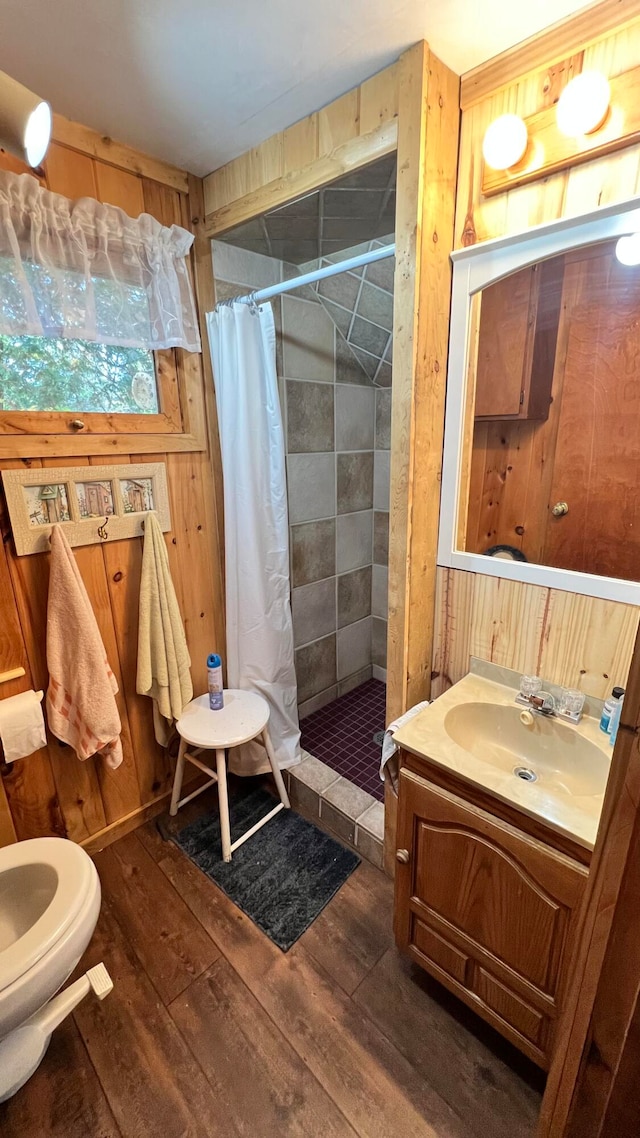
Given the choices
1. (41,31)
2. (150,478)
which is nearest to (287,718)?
(150,478)

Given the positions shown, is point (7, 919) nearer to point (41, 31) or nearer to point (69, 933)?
point (69, 933)

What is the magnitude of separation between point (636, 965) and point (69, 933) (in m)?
1.18

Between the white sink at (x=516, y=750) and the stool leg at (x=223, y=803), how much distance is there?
2.44 ft

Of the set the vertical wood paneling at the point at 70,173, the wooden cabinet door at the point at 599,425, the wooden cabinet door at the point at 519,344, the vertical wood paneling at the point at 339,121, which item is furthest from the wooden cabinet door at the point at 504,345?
the vertical wood paneling at the point at 70,173

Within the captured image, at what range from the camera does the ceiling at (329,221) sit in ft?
4.45

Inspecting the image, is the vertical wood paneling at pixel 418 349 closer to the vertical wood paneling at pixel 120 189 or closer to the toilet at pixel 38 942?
the vertical wood paneling at pixel 120 189

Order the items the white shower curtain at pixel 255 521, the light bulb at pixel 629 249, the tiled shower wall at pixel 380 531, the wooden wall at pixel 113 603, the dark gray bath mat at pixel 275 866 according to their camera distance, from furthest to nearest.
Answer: the tiled shower wall at pixel 380 531, the white shower curtain at pixel 255 521, the dark gray bath mat at pixel 275 866, the wooden wall at pixel 113 603, the light bulb at pixel 629 249

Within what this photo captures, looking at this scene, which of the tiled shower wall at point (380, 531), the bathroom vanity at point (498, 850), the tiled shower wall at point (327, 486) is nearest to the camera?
the bathroom vanity at point (498, 850)

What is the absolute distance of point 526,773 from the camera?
49.6 inches

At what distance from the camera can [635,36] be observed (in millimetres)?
976

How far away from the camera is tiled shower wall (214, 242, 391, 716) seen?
204cm

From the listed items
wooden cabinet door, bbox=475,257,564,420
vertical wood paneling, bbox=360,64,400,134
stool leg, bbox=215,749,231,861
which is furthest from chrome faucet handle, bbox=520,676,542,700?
vertical wood paneling, bbox=360,64,400,134

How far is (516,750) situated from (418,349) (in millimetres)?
1139

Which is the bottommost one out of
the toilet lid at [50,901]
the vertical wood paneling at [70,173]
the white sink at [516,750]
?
the toilet lid at [50,901]
